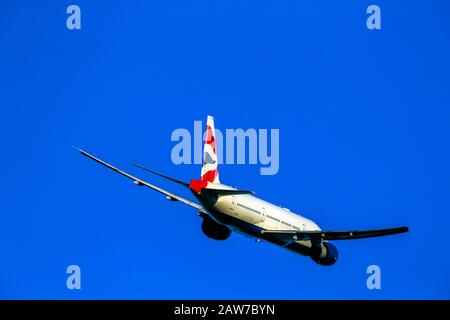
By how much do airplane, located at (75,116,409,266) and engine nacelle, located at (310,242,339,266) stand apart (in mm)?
151

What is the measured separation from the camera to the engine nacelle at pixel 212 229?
113 meters

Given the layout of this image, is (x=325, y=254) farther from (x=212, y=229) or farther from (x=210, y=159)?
(x=210, y=159)

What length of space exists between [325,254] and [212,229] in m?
14.0

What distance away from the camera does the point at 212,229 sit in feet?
373

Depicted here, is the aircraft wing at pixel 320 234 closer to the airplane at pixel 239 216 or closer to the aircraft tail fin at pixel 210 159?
the airplane at pixel 239 216

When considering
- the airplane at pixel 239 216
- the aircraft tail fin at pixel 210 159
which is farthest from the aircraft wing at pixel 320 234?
the aircraft tail fin at pixel 210 159

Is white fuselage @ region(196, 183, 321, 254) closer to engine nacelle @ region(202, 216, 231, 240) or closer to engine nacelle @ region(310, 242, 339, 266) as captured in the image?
engine nacelle @ region(202, 216, 231, 240)

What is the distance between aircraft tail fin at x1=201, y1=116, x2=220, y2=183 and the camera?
11086cm

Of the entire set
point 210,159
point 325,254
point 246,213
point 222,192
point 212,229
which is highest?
point 210,159

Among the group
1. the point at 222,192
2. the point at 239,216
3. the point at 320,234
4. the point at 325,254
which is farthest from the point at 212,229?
the point at 325,254

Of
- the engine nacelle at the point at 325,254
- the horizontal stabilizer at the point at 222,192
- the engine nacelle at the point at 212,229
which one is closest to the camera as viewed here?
the horizontal stabilizer at the point at 222,192
